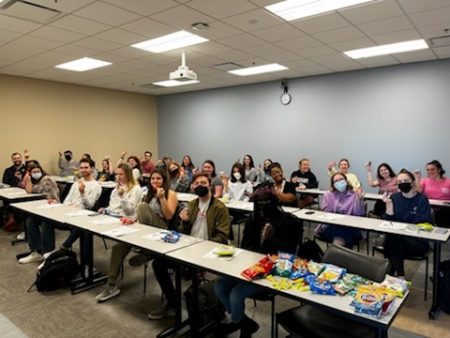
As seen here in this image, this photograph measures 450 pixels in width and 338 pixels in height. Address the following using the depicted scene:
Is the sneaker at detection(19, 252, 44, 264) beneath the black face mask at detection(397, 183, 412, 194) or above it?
beneath

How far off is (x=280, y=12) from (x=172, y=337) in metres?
3.25

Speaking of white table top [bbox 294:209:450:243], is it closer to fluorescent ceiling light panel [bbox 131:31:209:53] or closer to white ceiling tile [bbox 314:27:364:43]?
white ceiling tile [bbox 314:27:364:43]

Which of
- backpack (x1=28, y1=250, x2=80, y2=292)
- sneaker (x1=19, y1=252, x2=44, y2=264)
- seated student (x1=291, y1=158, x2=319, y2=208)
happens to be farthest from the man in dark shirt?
seated student (x1=291, y1=158, x2=319, y2=208)

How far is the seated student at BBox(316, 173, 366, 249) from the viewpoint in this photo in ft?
12.2

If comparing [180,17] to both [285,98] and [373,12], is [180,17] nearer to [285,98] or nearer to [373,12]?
[373,12]

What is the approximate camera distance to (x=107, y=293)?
3.25 m

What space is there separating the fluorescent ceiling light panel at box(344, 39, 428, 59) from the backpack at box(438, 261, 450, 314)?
3.25 m

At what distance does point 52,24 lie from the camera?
3.92m

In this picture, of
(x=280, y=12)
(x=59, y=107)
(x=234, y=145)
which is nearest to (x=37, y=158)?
(x=59, y=107)

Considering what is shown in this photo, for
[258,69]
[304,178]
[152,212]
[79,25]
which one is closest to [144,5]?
[79,25]

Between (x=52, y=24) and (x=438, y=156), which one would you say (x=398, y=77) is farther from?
(x=52, y=24)

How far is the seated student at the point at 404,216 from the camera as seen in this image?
130 inches

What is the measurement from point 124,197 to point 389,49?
4423 mm

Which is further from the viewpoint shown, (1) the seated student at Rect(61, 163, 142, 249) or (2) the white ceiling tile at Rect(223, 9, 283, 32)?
(1) the seated student at Rect(61, 163, 142, 249)
